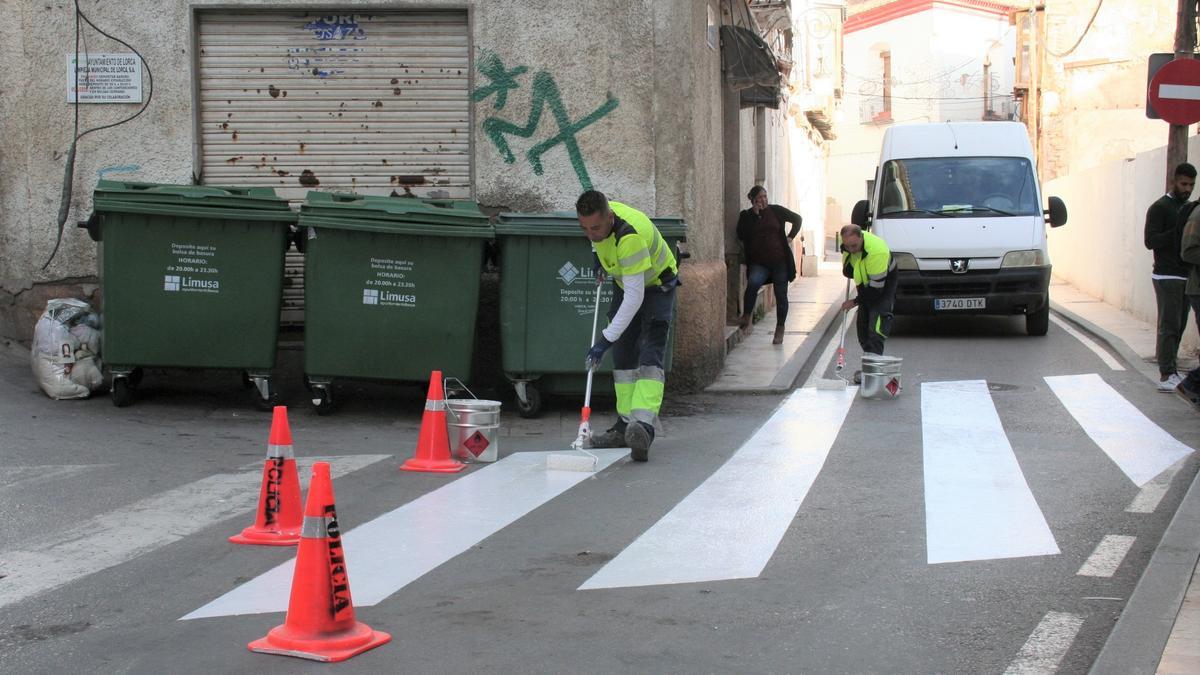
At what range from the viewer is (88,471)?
24.4 feet

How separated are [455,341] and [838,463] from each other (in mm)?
3010

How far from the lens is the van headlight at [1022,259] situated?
575 inches

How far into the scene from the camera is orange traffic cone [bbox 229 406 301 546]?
19.2 feet

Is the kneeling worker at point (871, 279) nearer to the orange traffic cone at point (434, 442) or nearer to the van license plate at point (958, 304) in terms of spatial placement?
the van license plate at point (958, 304)

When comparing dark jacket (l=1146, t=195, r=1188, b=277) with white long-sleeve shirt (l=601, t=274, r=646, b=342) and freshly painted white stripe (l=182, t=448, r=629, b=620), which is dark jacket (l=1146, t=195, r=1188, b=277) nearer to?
white long-sleeve shirt (l=601, t=274, r=646, b=342)

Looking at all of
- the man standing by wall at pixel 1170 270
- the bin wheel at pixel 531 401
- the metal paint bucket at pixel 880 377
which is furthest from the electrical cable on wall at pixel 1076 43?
the bin wheel at pixel 531 401

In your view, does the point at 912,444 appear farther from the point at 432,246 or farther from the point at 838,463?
the point at 432,246

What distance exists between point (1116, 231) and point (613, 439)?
46.1 feet

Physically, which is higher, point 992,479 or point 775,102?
point 775,102

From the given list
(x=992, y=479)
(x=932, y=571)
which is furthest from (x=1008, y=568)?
(x=992, y=479)

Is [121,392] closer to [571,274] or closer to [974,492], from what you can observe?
[571,274]

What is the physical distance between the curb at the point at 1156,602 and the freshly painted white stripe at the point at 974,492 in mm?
512

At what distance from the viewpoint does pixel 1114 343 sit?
1419 cm

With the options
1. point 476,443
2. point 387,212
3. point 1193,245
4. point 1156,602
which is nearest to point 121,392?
point 387,212
